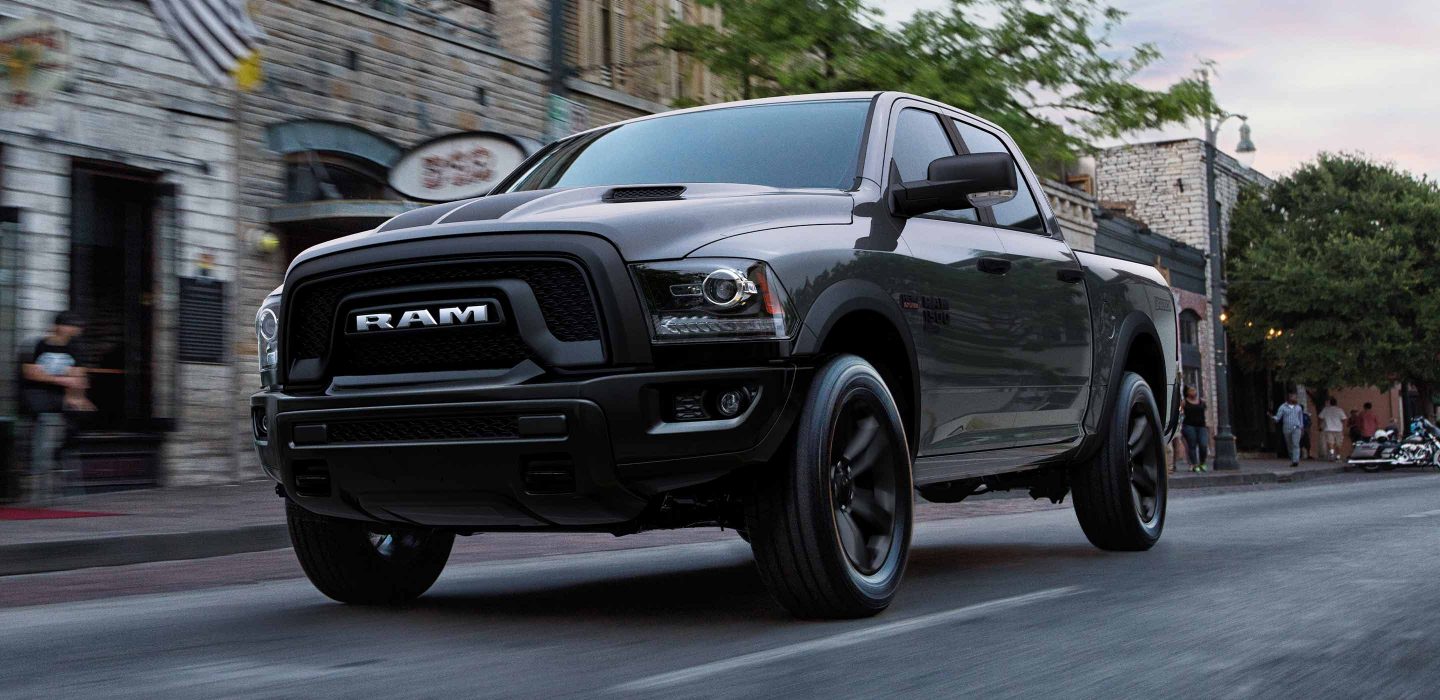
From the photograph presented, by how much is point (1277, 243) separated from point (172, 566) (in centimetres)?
4037

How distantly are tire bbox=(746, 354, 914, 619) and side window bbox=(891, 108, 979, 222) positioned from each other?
3.94ft

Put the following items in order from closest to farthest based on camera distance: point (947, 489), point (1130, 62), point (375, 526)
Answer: point (375, 526) → point (947, 489) → point (1130, 62)

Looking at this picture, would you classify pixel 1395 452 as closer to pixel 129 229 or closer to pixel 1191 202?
pixel 1191 202

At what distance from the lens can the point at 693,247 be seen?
4.66 metres

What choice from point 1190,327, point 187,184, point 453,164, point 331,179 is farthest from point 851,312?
point 1190,327

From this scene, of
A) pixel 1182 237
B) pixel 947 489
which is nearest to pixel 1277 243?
pixel 1182 237

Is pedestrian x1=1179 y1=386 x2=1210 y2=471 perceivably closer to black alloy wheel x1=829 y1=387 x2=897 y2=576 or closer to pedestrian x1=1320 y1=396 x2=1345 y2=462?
pedestrian x1=1320 y1=396 x2=1345 y2=462

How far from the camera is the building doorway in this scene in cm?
1450

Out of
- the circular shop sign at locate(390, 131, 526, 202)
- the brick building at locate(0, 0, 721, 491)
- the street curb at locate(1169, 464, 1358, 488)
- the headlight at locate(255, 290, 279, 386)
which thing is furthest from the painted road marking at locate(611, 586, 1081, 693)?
the street curb at locate(1169, 464, 1358, 488)

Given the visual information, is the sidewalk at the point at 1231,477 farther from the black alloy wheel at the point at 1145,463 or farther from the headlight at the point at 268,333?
the headlight at the point at 268,333

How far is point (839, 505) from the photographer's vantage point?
16.4 ft

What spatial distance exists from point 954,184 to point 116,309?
11.5 metres

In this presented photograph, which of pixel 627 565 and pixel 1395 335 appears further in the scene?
pixel 1395 335

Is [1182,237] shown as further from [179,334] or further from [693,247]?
[693,247]
